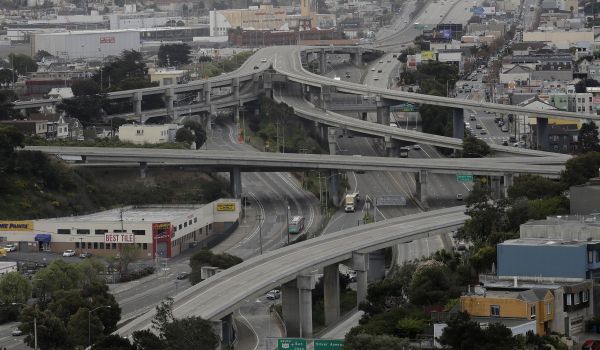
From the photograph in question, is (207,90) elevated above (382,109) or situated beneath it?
elevated above

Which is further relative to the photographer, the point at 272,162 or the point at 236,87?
the point at 236,87

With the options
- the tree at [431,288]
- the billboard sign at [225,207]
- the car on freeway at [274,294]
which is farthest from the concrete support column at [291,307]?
the billboard sign at [225,207]

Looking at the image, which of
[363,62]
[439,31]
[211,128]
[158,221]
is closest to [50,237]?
[158,221]

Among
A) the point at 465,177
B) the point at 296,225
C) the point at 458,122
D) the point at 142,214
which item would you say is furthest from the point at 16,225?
the point at 458,122

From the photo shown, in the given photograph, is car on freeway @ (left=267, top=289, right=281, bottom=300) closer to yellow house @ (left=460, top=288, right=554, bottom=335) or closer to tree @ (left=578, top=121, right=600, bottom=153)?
yellow house @ (left=460, top=288, right=554, bottom=335)

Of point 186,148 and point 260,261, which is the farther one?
point 186,148

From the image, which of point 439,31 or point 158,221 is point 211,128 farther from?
point 439,31

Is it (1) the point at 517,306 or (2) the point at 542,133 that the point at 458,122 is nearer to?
(2) the point at 542,133

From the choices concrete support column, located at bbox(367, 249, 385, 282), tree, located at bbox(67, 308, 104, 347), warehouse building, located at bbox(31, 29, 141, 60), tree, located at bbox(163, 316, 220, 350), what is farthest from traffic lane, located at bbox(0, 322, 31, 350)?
Result: warehouse building, located at bbox(31, 29, 141, 60)
